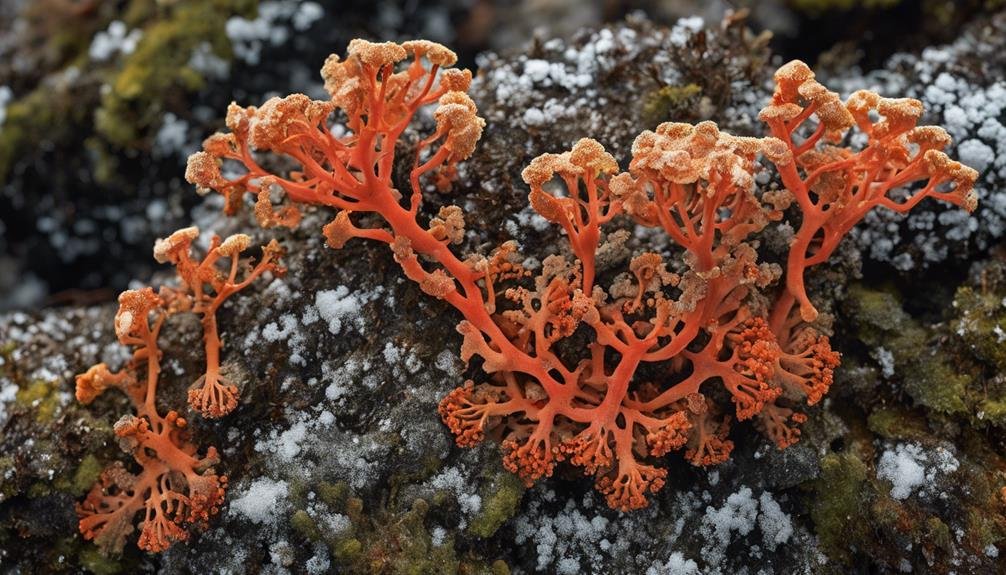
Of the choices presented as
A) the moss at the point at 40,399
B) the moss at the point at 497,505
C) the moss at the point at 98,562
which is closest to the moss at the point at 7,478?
the moss at the point at 40,399

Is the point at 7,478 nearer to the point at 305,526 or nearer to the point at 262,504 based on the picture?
the point at 262,504

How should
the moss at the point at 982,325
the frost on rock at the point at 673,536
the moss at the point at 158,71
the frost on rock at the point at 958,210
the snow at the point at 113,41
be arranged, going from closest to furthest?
the frost on rock at the point at 673,536 → the moss at the point at 982,325 → the frost on rock at the point at 958,210 → the moss at the point at 158,71 → the snow at the point at 113,41

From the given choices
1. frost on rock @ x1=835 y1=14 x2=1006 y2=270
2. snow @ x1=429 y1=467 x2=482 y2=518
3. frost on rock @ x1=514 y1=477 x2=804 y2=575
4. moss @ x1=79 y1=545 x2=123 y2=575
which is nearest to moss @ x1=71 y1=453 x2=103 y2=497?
moss @ x1=79 y1=545 x2=123 y2=575

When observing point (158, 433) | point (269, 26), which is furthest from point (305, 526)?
point (269, 26)

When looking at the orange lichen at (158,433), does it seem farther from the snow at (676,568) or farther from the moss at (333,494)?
the snow at (676,568)

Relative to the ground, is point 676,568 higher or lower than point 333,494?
lower

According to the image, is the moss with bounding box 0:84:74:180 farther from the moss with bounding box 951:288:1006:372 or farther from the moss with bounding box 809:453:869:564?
the moss with bounding box 951:288:1006:372
